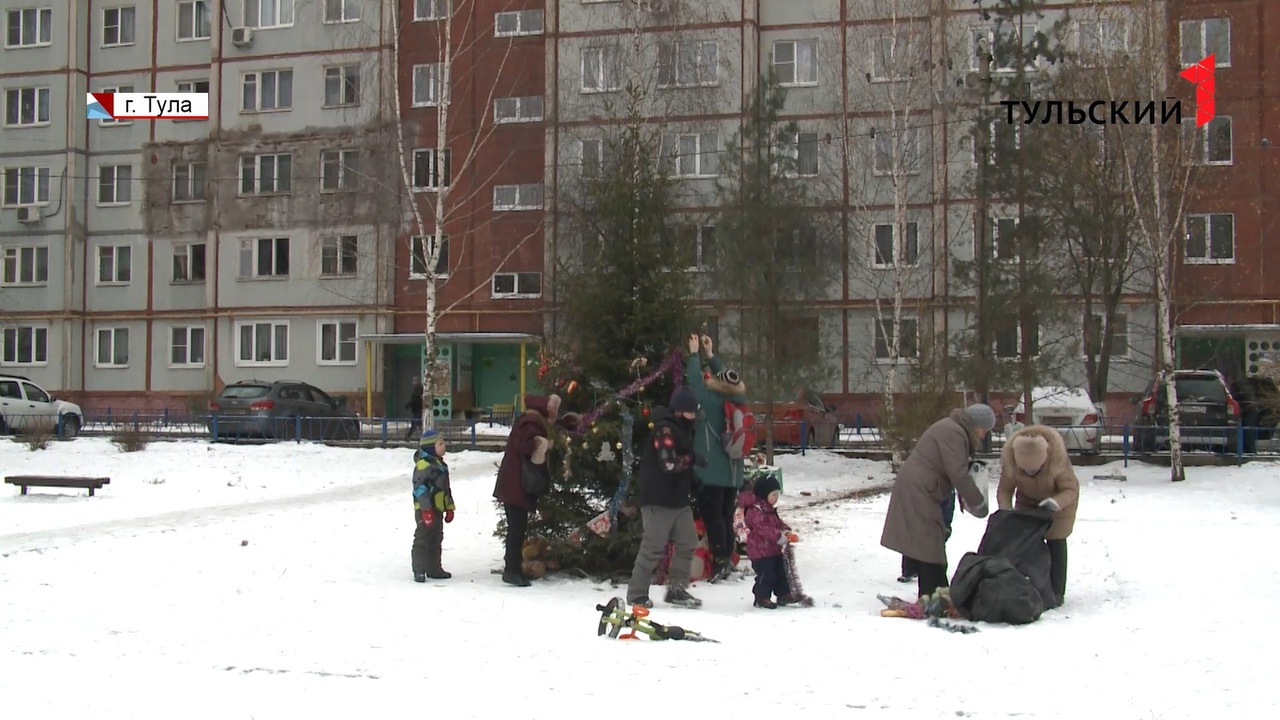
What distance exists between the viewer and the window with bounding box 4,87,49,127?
4528 cm

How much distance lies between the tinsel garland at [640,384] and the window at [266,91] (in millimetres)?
34374

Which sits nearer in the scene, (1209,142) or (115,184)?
(1209,142)

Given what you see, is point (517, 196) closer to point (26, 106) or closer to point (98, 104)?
point (98, 104)

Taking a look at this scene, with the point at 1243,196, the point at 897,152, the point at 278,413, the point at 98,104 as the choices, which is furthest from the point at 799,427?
the point at 98,104

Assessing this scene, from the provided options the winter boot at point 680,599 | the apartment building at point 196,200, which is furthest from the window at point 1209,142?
the apartment building at point 196,200

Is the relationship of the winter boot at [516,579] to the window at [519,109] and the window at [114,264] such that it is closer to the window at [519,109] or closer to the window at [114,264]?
the window at [519,109]

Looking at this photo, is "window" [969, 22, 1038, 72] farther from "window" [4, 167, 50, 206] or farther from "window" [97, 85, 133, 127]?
"window" [4, 167, 50, 206]

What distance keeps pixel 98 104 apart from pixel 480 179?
1545 centimetres

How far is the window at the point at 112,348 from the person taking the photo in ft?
145

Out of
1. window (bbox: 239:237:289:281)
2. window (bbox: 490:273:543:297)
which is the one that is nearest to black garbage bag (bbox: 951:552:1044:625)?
window (bbox: 490:273:543:297)

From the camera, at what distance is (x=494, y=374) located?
41312mm

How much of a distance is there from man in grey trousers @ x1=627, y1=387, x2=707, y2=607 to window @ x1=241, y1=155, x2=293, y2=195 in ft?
115

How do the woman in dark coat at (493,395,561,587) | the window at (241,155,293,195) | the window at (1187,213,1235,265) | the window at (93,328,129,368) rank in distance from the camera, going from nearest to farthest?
the woman in dark coat at (493,395,561,587)
the window at (1187,213,1235,265)
the window at (241,155,293,195)
the window at (93,328,129,368)

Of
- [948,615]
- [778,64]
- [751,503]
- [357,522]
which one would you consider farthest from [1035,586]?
[778,64]
